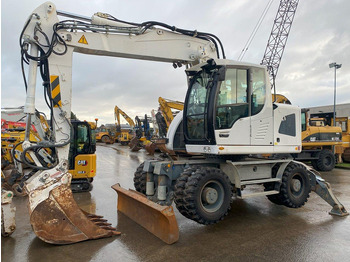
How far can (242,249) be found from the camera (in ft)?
12.9

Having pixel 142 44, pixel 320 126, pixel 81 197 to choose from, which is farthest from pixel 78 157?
pixel 320 126

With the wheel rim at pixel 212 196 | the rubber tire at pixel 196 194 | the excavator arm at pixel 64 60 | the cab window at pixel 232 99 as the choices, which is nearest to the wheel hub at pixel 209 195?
the wheel rim at pixel 212 196

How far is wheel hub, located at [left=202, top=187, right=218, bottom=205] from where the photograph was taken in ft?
15.1

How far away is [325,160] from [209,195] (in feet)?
33.0

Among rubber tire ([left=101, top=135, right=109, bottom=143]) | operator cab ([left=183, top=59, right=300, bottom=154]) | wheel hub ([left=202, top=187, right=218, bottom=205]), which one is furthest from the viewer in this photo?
rubber tire ([left=101, top=135, right=109, bottom=143])

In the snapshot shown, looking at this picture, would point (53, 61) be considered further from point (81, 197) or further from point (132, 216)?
point (81, 197)

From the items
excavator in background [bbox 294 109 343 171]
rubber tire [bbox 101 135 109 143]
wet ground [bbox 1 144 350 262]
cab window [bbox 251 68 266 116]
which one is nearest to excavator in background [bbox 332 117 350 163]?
excavator in background [bbox 294 109 343 171]

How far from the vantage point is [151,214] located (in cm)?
450

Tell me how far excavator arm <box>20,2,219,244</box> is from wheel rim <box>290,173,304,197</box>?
3.27m

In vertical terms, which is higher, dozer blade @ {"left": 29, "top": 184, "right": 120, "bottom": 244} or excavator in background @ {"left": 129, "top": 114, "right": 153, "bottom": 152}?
excavator in background @ {"left": 129, "top": 114, "right": 153, "bottom": 152}

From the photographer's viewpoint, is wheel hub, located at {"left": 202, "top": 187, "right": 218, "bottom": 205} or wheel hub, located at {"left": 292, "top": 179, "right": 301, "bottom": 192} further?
wheel hub, located at {"left": 292, "top": 179, "right": 301, "bottom": 192}

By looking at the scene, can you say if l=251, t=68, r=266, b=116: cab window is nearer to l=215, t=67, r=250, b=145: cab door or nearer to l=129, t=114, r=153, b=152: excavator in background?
l=215, t=67, r=250, b=145: cab door

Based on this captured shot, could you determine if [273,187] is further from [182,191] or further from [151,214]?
[151,214]

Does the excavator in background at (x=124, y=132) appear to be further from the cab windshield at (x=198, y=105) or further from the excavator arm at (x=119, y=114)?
the cab windshield at (x=198, y=105)
